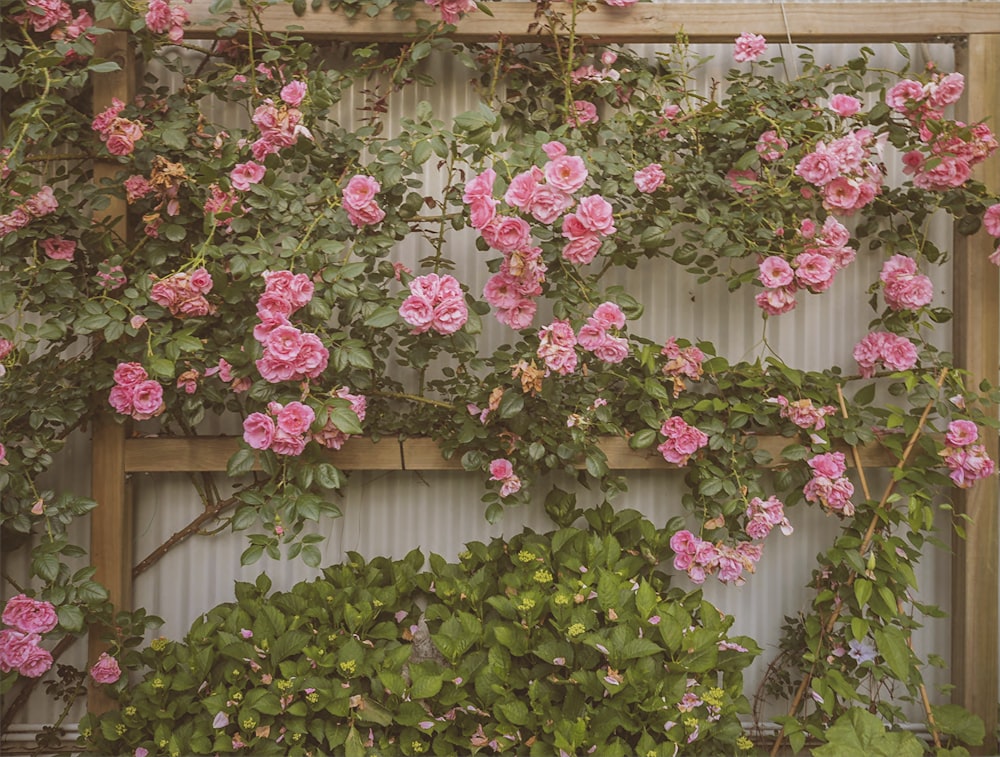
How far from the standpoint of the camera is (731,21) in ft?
5.63

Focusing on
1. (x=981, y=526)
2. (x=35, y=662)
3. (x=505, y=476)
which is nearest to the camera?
(x=35, y=662)

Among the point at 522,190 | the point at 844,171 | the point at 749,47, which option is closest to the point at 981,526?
the point at 844,171

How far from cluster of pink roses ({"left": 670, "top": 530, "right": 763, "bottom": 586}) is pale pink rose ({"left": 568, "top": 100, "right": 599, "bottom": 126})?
983mm

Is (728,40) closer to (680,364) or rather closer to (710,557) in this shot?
(680,364)

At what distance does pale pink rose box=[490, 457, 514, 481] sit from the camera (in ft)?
5.35

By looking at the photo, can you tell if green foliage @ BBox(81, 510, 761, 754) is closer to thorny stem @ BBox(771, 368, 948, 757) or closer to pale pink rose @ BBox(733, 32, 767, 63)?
thorny stem @ BBox(771, 368, 948, 757)

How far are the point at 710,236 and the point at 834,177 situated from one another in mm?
291

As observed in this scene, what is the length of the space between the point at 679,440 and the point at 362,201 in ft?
2.83

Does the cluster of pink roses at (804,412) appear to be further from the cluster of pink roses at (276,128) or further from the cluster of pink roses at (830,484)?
the cluster of pink roses at (276,128)

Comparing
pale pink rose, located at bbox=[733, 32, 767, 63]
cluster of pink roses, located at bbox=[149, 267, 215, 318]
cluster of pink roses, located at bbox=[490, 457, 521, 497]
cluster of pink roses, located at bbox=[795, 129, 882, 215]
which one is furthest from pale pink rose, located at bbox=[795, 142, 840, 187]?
cluster of pink roses, located at bbox=[149, 267, 215, 318]

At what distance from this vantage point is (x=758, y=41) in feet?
5.50

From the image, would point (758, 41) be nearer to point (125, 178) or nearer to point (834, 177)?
point (834, 177)

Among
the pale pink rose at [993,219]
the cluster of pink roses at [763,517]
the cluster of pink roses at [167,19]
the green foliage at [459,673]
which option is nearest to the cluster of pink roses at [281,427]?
the green foliage at [459,673]

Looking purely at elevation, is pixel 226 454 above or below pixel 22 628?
above
